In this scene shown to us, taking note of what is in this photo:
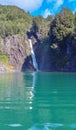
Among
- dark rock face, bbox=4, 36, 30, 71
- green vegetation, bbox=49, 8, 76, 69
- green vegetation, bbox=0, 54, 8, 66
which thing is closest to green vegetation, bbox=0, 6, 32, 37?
dark rock face, bbox=4, 36, 30, 71

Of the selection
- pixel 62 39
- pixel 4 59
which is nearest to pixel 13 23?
pixel 4 59

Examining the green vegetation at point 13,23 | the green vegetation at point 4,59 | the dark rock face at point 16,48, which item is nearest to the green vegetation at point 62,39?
the green vegetation at point 4,59

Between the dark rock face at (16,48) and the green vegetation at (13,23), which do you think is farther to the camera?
→ the green vegetation at (13,23)

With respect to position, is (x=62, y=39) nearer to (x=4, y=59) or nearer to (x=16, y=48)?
(x=4, y=59)

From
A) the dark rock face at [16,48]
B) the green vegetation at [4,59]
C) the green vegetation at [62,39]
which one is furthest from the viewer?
the dark rock face at [16,48]

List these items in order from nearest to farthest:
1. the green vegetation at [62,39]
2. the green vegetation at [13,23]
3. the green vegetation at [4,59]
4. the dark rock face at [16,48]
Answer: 1. the green vegetation at [62,39]
2. the green vegetation at [4,59]
3. the dark rock face at [16,48]
4. the green vegetation at [13,23]

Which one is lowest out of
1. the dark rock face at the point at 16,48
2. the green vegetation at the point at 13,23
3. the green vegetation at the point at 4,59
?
the green vegetation at the point at 4,59

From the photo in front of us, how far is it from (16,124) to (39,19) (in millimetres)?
119933

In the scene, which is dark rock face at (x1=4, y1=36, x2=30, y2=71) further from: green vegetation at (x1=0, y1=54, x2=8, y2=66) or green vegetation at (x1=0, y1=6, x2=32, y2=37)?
green vegetation at (x1=0, y1=6, x2=32, y2=37)

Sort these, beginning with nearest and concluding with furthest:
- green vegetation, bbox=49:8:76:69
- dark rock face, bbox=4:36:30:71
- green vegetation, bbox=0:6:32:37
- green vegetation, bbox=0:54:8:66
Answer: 1. green vegetation, bbox=49:8:76:69
2. green vegetation, bbox=0:54:8:66
3. dark rock face, bbox=4:36:30:71
4. green vegetation, bbox=0:6:32:37

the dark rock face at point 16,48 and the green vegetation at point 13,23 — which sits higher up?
the green vegetation at point 13,23

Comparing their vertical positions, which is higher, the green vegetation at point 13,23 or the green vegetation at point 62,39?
the green vegetation at point 13,23

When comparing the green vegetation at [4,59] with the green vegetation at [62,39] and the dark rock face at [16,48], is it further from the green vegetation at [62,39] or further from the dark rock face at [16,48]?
the green vegetation at [62,39]

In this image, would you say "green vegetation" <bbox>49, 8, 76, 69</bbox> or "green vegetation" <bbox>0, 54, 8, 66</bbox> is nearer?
"green vegetation" <bbox>49, 8, 76, 69</bbox>
